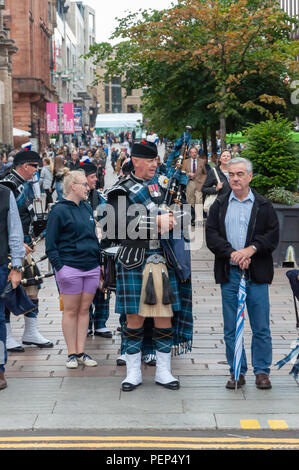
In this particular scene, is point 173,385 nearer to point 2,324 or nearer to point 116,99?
point 2,324

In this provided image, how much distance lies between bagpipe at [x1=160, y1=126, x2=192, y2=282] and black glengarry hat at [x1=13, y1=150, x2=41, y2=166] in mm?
1702

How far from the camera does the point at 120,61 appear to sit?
22531mm

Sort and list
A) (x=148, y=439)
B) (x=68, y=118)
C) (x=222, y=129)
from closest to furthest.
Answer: (x=148, y=439) < (x=222, y=129) < (x=68, y=118)

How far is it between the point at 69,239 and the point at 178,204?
45.2 inches

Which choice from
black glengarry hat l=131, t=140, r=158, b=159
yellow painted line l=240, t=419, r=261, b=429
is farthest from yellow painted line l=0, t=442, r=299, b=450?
black glengarry hat l=131, t=140, r=158, b=159

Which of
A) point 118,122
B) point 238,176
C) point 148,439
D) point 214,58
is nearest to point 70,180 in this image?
point 238,176

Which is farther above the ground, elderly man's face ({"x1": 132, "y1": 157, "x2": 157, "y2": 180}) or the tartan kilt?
elderly man's face ({"x1": 132, "y1": 157, "x2": 157, "y2": 180})

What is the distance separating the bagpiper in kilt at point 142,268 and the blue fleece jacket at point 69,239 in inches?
22.1

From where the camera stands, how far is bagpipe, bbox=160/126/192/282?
21.3 feet

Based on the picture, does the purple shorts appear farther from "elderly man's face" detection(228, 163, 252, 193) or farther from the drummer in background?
"elderly man's face" detection(228, 163, 252, 193)

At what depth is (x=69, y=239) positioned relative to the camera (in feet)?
23.3

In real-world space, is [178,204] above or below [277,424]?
above

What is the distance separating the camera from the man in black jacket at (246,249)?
6406mm
